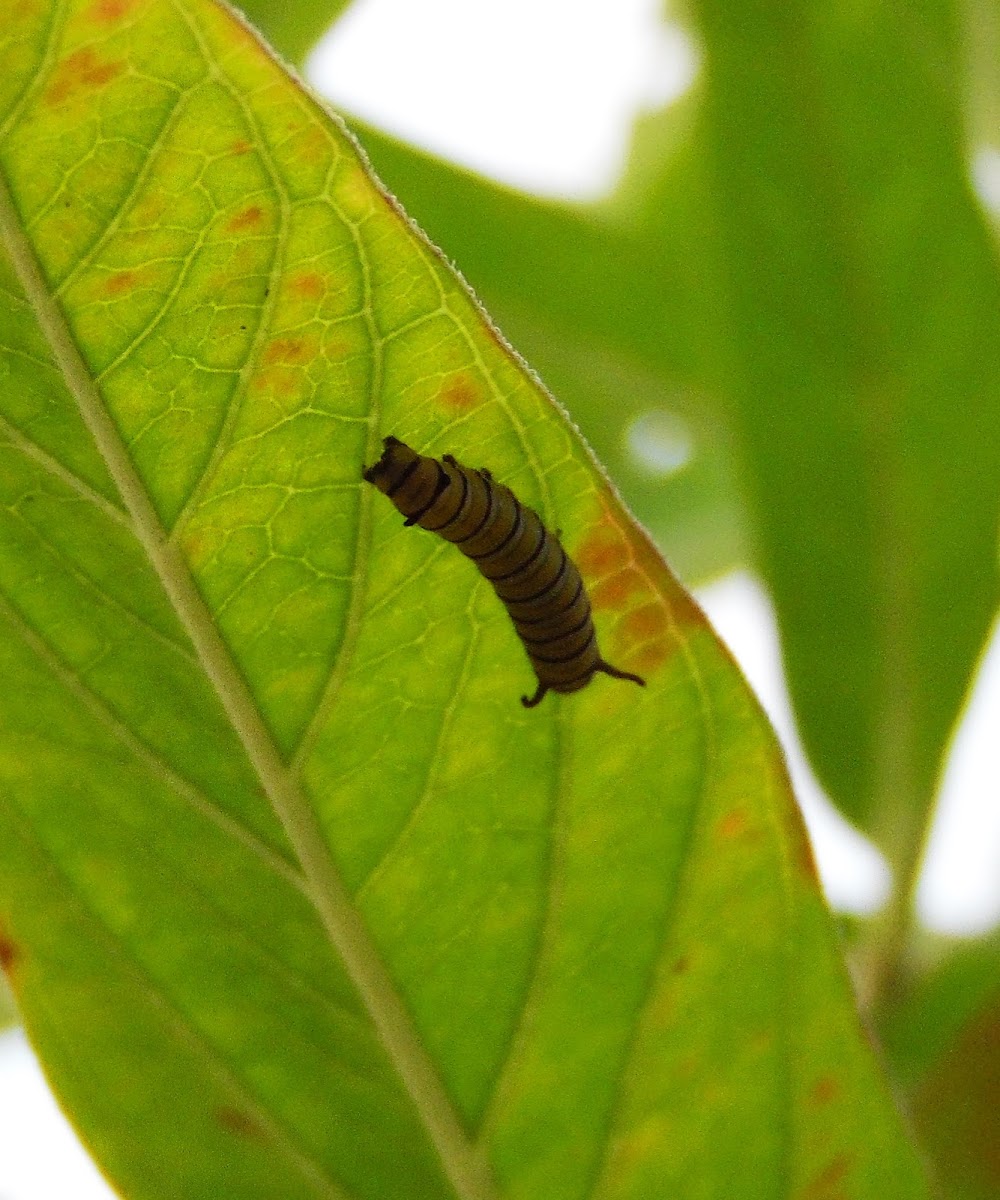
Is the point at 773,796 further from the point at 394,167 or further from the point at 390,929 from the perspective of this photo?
the point at 394,167

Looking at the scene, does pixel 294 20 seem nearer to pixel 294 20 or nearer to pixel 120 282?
pixel 294 20

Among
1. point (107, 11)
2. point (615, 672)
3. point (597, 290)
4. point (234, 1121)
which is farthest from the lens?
point (597, 290)

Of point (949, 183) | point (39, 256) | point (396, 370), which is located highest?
point (949, 183)

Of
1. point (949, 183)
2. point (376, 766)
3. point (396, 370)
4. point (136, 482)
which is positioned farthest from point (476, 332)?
point (949, 183)

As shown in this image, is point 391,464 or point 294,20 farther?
point 294,20

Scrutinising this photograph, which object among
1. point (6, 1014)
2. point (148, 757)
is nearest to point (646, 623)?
point (148, 757)

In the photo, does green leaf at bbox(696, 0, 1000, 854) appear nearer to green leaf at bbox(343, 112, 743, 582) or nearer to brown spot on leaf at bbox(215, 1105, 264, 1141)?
green leaf at bbox(343, 112, 743, 582)
